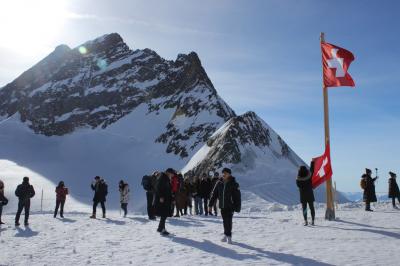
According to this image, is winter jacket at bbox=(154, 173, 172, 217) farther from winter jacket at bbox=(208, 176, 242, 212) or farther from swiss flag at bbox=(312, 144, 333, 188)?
swiss flag at bbox=(312, 144, 333, 188)

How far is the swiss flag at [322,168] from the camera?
16.6 metres

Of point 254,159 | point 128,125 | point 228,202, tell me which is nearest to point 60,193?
point 228,202

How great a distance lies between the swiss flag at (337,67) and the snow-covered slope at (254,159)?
24.3 m

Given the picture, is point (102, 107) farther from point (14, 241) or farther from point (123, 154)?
point (14, 241)

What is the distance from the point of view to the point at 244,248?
10.5 m

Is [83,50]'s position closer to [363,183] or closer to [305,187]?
[363,183]

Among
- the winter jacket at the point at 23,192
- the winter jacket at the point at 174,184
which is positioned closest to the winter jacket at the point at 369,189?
the winter jacket at the point at 174,184

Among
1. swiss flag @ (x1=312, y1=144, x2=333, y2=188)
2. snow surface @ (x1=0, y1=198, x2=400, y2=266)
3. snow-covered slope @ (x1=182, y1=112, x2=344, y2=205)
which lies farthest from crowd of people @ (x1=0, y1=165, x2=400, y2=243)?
snow-covered slope @ (x1=182, y1=112, x2=344, y2=205)

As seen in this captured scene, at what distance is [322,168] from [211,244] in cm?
731

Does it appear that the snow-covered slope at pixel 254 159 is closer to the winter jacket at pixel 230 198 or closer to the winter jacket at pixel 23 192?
the winter jacket at pixel 23 192

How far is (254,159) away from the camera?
169ft

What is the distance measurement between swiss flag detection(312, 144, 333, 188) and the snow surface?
67.0 inches

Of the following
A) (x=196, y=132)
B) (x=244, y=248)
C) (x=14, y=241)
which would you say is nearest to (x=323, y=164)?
(x=244, y=248)

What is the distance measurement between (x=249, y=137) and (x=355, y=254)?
158 feet
